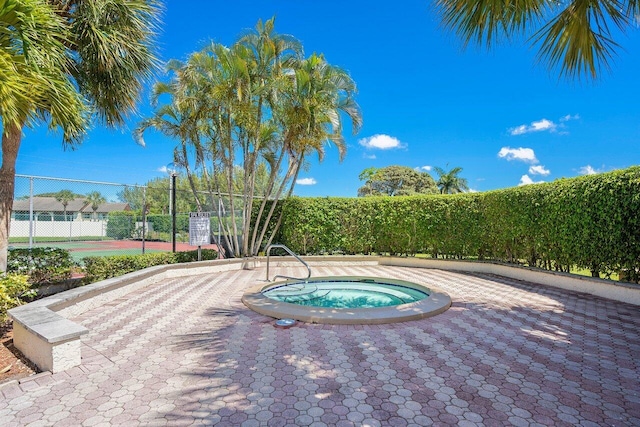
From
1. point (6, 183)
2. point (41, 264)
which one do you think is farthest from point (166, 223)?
point (6, 183)

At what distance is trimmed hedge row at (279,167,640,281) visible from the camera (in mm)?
5945

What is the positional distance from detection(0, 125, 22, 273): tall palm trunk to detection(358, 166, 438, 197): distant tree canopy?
3979cm

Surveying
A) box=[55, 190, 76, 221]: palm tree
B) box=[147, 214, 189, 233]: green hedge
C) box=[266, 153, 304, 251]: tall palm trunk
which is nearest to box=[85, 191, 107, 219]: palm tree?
box=[55, 190, 76, 221]: palm tree

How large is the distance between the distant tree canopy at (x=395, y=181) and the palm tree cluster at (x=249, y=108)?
33171mm

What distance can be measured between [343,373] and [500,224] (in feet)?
25.4

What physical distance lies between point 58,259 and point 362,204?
28.8ft

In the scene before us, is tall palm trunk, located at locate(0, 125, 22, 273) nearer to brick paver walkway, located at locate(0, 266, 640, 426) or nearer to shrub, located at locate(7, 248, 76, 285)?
shrub, located at locate(7, 248, 76, 285)

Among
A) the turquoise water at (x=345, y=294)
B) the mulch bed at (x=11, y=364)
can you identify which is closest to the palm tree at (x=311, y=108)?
the turquoise water at (x=345, y=294)

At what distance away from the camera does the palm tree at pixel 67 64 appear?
3.42 meters

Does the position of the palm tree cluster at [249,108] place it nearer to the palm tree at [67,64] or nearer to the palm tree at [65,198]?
the palm tree at [65,198]

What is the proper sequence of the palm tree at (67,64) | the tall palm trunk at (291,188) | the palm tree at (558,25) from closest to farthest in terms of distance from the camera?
the palm tree at (67,64) < the palm tree at (558,25) < the tall palm trunk at (291,188)

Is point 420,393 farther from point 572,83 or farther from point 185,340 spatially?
point 572,83

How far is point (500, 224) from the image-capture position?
8.95 meters

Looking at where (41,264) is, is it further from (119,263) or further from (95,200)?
(95,200)
